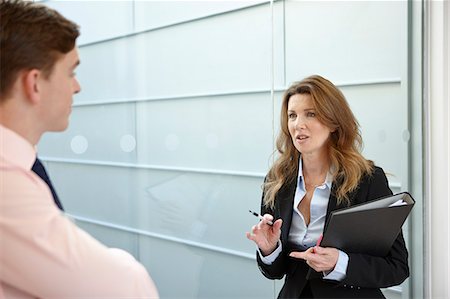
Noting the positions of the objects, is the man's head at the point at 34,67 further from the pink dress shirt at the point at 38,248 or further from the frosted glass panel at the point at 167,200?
the frosted glass panel at the point at 167,200

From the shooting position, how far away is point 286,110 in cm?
206

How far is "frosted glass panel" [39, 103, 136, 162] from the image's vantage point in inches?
61.4

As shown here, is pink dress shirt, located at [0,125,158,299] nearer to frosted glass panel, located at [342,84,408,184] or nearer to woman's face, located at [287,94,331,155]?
woman's face, located at [287,94,331,155]

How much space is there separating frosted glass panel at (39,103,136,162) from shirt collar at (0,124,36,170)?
2.47 ft

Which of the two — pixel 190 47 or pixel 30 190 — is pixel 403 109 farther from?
pixel 30 190

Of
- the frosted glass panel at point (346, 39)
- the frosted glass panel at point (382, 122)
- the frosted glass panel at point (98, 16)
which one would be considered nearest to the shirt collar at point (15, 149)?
the frosted glass panel at point (98, 16)

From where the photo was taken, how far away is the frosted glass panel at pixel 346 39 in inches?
95.4

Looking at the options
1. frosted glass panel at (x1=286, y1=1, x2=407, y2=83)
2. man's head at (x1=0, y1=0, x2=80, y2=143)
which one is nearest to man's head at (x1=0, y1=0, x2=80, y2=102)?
man's head at (x1=0, y1=0, x2=80, y2=143)

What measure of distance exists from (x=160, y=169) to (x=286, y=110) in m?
0.53

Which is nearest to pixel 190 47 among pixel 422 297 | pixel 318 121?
pixel 318 121

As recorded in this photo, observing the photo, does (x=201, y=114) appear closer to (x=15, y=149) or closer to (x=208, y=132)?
(x=208, y=132)

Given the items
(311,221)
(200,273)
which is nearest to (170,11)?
(311,221)

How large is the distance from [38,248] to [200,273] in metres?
1.39

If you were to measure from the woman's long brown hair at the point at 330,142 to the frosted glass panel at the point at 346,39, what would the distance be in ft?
1.20
